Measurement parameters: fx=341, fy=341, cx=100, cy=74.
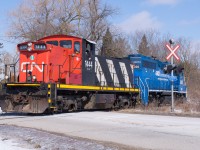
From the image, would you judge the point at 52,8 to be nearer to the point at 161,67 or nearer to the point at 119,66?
the point at 161,67

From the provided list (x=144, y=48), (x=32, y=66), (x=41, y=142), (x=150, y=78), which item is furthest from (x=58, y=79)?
(x=144, y=48)

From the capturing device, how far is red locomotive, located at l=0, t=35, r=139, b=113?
15273mm

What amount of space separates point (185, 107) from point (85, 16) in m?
26.6

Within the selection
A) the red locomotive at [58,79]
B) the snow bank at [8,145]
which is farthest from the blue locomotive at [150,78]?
the snow bank at [8,145]

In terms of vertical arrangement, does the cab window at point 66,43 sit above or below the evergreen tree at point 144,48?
below

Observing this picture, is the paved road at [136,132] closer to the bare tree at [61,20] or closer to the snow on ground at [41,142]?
the snow on ground at [41,142]

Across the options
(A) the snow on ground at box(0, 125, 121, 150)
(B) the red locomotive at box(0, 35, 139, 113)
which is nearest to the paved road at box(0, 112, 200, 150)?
(A) the snow on ground at box(0, 125, 121, 150)

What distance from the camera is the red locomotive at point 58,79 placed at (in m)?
15.3

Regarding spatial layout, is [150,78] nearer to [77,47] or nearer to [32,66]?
[77,47]

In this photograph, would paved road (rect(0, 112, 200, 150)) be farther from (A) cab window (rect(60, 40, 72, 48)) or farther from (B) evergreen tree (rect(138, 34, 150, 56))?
(B) evergreen tree (rect(138, 34, 150, 56))

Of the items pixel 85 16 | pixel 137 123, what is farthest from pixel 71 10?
pixel 137 123

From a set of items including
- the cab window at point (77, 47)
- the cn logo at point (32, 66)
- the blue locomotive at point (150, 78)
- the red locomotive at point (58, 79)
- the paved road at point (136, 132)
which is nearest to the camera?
the paved road at point (136, 132)

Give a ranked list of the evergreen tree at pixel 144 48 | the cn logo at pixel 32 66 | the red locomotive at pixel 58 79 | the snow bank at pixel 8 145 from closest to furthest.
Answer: the snow bank at pixel 8 145
the red locomotive at pixel 58 79
the cn logo at pixel 32 66
the evergreen tree at pixel 144 48

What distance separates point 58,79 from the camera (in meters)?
16.4
